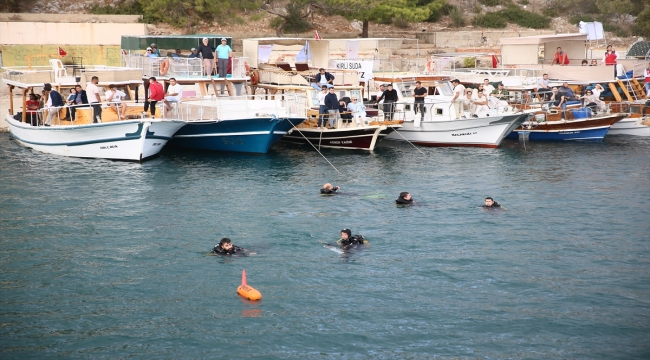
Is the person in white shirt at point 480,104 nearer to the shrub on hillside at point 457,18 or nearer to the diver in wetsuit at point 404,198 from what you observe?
the diver in wetsuit at point 404,198

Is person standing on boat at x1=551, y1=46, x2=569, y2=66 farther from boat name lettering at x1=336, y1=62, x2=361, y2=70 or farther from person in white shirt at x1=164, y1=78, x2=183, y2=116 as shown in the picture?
person in white shirt at x1=164, y1=78, x2=183, y2=116

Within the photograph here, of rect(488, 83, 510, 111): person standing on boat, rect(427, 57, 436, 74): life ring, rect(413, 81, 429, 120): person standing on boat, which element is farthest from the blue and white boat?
rect(427, 57, 436, 74): life ring

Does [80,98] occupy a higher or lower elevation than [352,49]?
lower

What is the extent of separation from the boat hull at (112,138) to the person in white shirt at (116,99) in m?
0.89

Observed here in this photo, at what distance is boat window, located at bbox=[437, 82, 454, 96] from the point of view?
42987 mm

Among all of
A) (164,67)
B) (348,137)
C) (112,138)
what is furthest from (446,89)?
(112,138)

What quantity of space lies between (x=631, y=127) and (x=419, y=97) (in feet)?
40.6

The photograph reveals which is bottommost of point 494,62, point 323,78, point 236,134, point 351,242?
point 351,242

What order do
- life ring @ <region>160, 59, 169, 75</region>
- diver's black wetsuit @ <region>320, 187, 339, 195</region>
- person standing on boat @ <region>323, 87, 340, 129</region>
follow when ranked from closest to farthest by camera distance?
diver's black wetsuit @ <region>320, 187, 339, 195</region> → person standing on boat @ <region>323, 87, 340, 129</region> → life ring @ <region>160, 59, 169, 75</region>

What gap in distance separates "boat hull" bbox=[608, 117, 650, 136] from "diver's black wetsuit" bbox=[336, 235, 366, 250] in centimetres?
2551

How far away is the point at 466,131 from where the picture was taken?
41031 mm

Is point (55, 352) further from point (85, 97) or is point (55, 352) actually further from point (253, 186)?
point (85, 97)

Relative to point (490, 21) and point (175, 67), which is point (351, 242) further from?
point (490, 21)

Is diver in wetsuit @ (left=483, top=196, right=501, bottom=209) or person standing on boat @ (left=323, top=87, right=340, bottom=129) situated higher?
person standing on boat @ (left=323, top=87, right=340, bottom=129)
